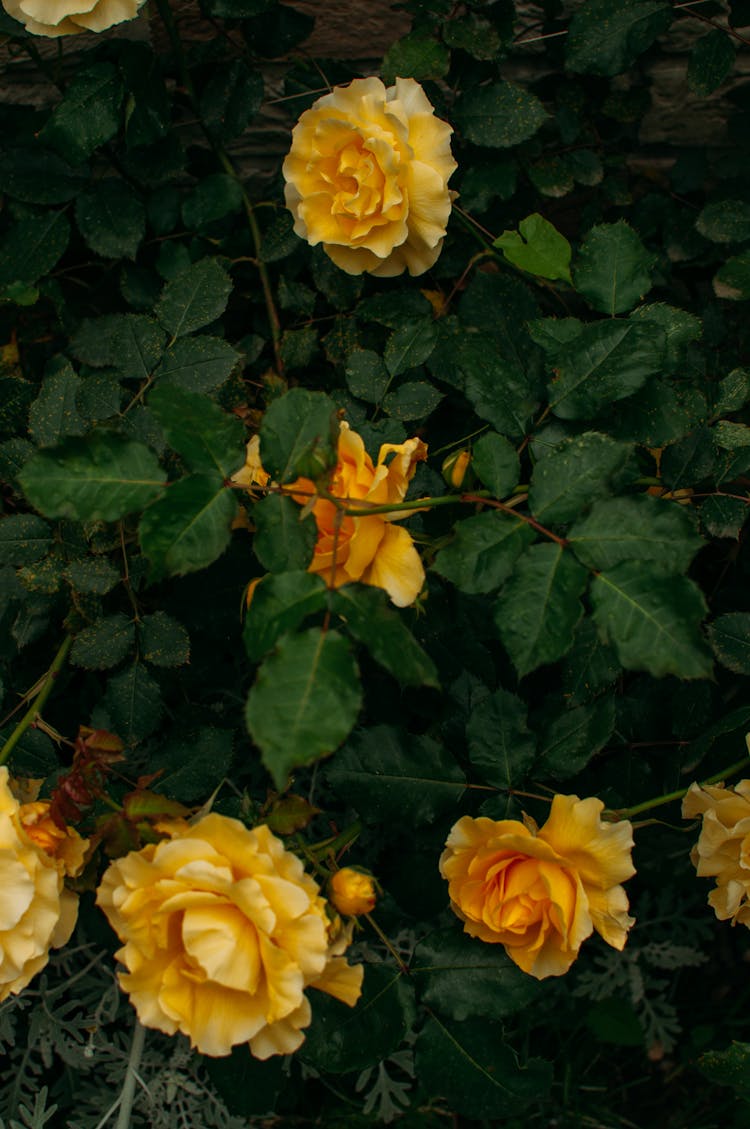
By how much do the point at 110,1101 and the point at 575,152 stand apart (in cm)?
164

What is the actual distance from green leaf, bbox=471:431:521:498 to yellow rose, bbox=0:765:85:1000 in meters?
0.55

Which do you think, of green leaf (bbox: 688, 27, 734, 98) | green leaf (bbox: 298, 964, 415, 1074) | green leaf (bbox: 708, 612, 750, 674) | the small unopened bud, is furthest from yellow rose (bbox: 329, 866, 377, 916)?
green leaf (bbox: 688, 27, 734, 98)

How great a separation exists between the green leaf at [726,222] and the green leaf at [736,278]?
11 cm

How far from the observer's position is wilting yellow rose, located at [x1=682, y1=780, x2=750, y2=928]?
1104mm

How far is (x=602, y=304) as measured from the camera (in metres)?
1.26

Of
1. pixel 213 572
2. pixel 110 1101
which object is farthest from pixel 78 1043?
pixel 213 572

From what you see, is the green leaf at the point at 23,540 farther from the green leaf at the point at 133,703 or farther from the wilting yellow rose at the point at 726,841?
the wilting yellow rose at the point at 726,841

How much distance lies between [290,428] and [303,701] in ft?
1.01

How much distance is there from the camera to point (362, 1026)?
3.82 feet

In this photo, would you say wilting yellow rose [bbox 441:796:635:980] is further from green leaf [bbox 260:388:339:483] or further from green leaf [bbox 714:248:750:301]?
A: green leaf [bbox 714:248:750:301]

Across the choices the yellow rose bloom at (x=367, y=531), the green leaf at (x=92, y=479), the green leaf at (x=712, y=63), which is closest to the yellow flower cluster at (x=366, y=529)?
the yellow rose bloom at (x=367, y=531)

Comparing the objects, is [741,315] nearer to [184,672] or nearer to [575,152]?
[575,152]

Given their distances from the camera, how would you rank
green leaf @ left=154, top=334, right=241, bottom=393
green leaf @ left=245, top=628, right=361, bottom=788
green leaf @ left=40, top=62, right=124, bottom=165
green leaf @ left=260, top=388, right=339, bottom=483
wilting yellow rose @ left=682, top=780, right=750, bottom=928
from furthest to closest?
1. green leaf @ left=40, top=62, right=124, bottom=165
2. green leaf @ left=154, top=334, right=241, bottom=393
3. wilting yellow rose @ left=682, top=780, right=750, bottom=928
4. green leaf @ left=260, top=388, right=339, bottom=483
5. green leaf @ left=245, top=628, right=361, bottom=788

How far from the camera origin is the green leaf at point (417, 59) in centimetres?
146
